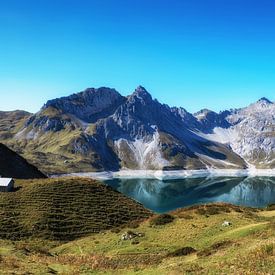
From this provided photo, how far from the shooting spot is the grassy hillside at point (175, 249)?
27188 mm

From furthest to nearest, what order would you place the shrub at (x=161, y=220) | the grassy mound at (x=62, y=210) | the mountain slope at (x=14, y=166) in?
the mountain slope at (x=14, y=166) → the grassy mound at (x=62, y=210) → the shrub at (x=161, y=220)

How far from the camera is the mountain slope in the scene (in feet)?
486

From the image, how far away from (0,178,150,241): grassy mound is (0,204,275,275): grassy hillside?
474 centimetres

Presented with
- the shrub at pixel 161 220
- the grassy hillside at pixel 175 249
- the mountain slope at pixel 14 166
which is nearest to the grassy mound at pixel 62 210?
the grassy hillside at pixel 175 249

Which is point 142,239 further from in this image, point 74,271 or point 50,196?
point 50,196

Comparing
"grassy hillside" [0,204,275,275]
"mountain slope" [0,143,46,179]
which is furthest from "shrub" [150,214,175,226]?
"mountain slope" [0,143,46,179]

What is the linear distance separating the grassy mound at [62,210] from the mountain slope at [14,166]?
2357 inches

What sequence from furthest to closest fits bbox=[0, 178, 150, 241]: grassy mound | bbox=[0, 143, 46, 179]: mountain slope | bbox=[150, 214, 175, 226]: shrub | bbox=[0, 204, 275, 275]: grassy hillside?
bbox=[0, 143, 46, 179]: mountain slope
bbox=[0, 178, 150, 241]: grassy mound
bbox=[150, 214, 175, 226]: shrub
bbox=[0, 204, 275, 275]: grassy hillside

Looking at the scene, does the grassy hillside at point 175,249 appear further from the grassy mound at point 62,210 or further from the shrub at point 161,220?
the grassy mound at point 62,210

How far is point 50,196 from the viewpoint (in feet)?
261

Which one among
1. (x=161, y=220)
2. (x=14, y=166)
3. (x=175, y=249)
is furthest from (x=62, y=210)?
(x=14, y=166)

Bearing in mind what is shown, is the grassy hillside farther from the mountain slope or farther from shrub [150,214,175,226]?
the mountain slope

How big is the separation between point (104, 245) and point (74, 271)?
1735 cm

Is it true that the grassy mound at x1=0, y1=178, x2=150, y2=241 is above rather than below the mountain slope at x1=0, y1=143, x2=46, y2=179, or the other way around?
below
